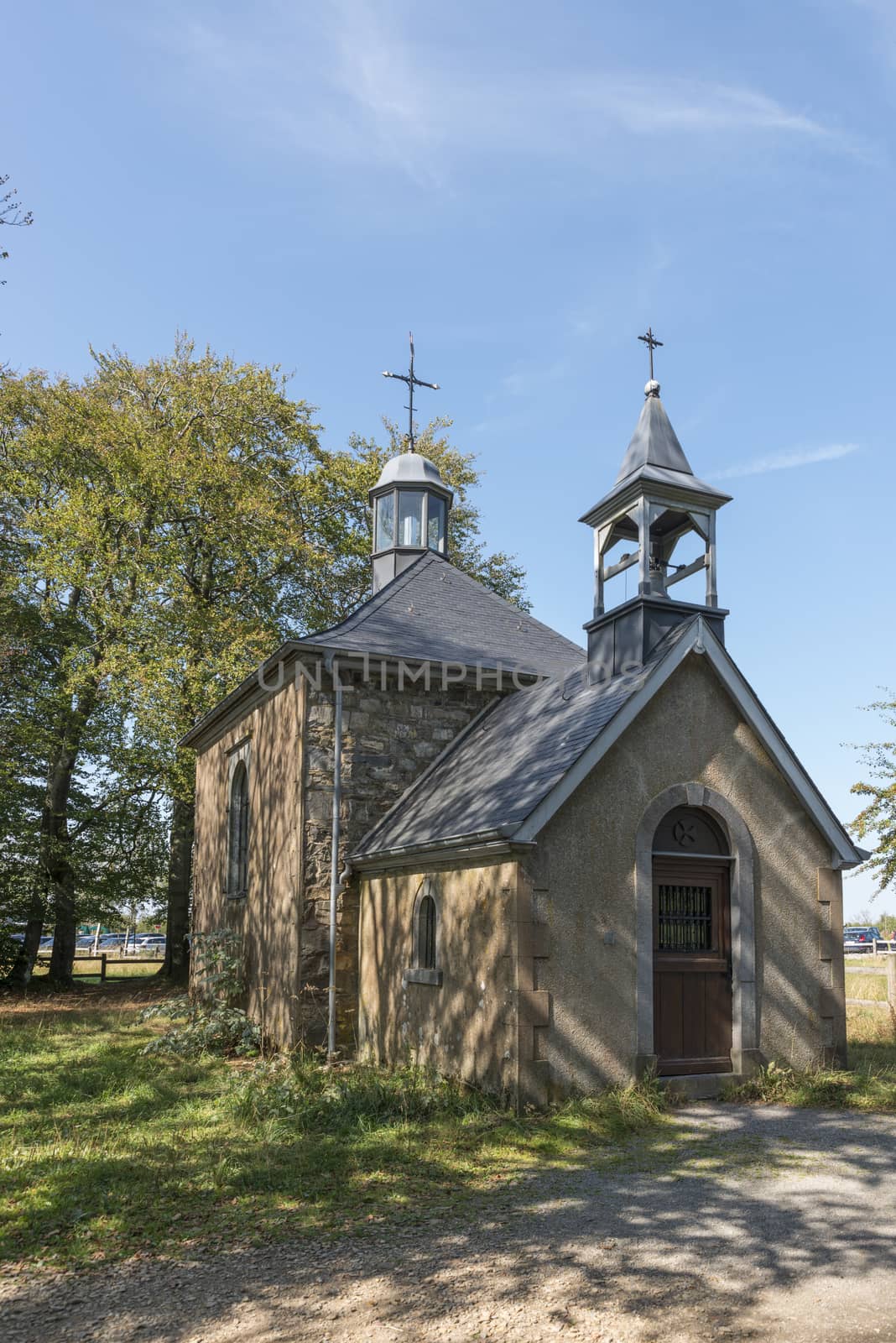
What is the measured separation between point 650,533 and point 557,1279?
8.41 metres

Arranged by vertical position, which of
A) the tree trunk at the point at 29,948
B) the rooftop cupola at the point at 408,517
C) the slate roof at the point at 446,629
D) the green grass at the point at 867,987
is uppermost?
the rooftop cupola at the point at 408,517

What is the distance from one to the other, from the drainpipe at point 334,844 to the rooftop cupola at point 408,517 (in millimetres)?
6124

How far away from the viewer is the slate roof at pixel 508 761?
31.4ft

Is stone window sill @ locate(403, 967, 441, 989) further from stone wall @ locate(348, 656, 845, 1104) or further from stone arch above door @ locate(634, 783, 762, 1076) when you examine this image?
stone arch above door @ locate(634, 783, 762, 1076)

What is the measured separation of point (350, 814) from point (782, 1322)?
28.1 ft

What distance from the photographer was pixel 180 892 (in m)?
24.1

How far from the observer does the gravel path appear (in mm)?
4629

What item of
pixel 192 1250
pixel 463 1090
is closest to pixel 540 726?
pixel 463 1090

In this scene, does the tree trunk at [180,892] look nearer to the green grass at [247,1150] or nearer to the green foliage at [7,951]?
the green foliage at [7,951]

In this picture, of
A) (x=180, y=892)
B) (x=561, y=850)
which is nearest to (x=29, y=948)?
(x=180, y=892)

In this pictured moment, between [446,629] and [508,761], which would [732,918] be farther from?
[446,629]

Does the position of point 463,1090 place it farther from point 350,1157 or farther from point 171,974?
point 171,974

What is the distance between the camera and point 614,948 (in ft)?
31.0

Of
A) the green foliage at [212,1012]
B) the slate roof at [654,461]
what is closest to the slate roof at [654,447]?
the slate roof at [654,461]
